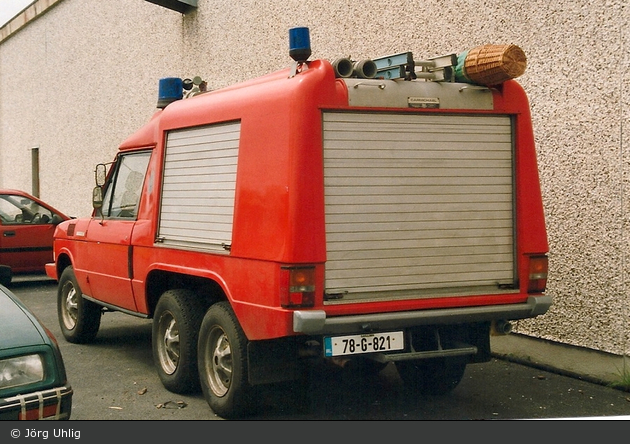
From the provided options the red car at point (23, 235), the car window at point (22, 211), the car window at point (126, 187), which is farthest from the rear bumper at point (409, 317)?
the car window at point (22, 211)

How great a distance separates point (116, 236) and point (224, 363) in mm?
2065

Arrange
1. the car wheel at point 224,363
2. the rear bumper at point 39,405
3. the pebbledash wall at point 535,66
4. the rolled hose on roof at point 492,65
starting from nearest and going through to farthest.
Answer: the rear bumper at point 39,405
the car wheel at point 224,363
the rolled hose on roof at point 492,65
the pebbledash wall at point 535,66

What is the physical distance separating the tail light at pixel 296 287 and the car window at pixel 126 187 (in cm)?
244

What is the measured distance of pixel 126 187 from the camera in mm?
7191

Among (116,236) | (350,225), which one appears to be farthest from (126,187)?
(350,225)

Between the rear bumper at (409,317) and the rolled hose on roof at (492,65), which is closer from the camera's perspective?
the rear bumper at (409,317)

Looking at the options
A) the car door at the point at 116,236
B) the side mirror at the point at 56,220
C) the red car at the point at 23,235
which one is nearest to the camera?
the car door at the point at 116,236

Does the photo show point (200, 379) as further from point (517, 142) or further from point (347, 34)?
point (347, 34)

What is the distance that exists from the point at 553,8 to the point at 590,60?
27.6 inches

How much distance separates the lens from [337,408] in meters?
5.68

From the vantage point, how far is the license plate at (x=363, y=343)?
16.1 ft

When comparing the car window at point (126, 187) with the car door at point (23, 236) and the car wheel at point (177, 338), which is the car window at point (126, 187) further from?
the car door at point (23, 236)

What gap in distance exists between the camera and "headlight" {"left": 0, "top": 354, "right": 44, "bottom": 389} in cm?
401

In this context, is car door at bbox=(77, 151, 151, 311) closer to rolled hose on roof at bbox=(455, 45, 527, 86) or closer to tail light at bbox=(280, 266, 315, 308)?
tail light at bbox=(280, 266, 315, 308)
